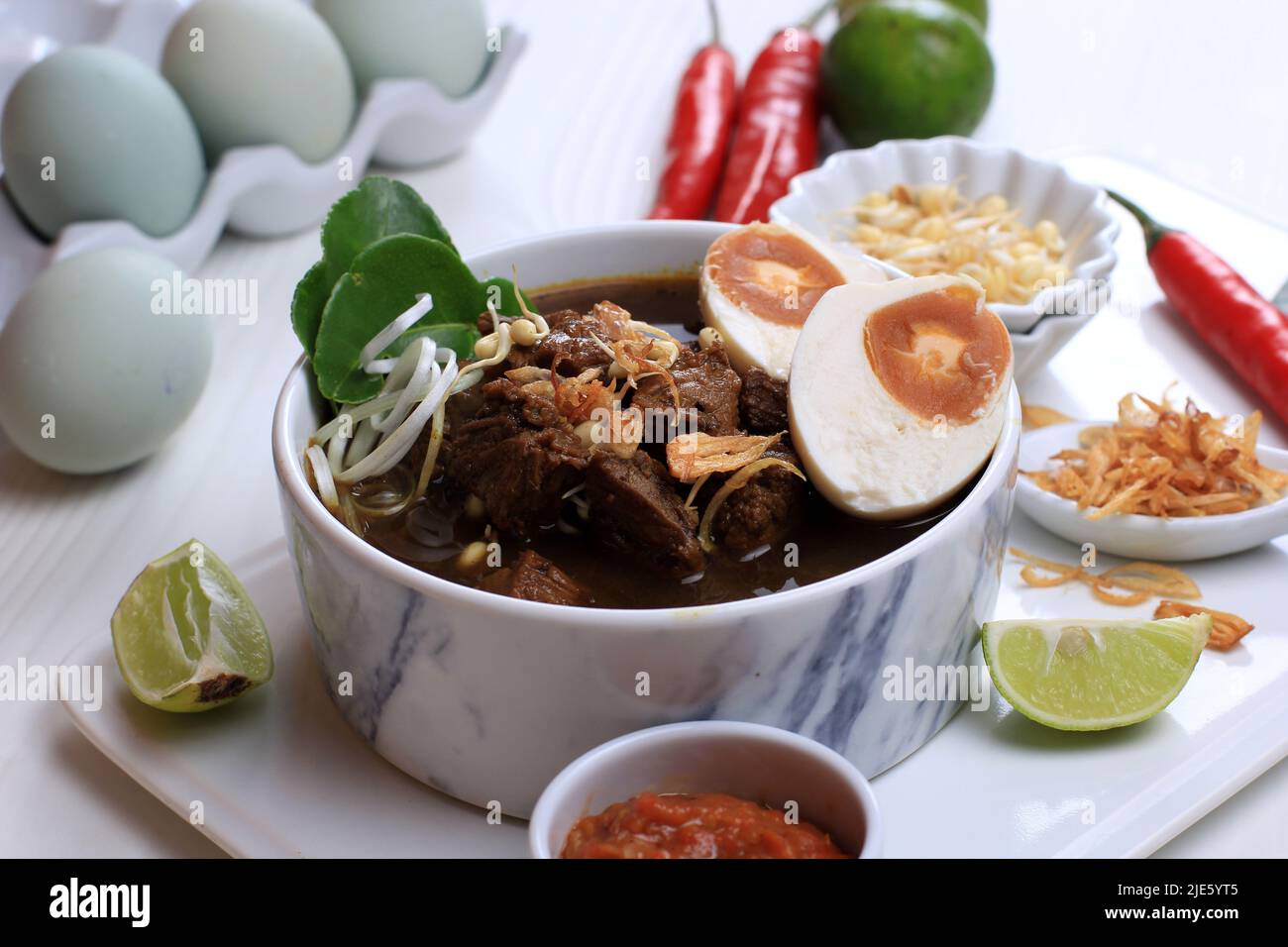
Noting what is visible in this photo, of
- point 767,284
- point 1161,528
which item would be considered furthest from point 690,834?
point 1161,528

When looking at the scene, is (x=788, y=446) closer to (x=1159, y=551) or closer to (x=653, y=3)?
(x=1159, y=551)

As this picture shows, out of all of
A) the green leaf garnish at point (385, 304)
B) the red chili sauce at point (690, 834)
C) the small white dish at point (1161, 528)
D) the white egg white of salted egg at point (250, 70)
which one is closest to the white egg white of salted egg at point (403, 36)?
the white egg white of salted egg at point (250, 70)

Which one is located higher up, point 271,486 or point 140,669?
point 140,669

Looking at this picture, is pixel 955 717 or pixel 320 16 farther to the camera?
pixel 320 16

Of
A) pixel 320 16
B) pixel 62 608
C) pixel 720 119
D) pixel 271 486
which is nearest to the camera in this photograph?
pixel 62 608

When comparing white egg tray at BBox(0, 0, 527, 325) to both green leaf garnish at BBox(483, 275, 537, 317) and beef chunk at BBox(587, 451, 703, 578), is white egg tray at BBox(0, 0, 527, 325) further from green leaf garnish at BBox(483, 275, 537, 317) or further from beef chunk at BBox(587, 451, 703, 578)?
beef chunk at BBox(587, 451, 703, 578)

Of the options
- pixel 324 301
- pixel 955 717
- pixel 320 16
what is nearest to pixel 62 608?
pixel 324 301

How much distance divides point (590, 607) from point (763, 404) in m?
0.57

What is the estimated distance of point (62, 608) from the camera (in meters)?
3.07

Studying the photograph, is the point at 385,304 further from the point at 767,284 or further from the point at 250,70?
the point at 250,70

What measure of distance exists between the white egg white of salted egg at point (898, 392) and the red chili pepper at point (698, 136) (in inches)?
78.0

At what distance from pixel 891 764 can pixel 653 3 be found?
4326mm

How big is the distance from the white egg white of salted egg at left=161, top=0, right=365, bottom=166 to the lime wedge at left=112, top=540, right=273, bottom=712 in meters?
2.00

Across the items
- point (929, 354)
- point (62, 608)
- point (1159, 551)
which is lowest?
point (62, 608)
